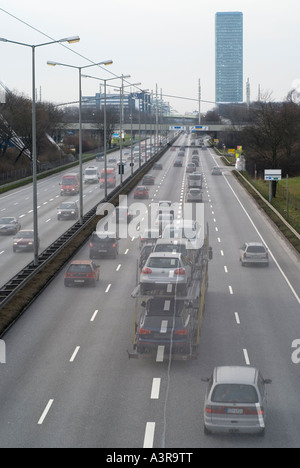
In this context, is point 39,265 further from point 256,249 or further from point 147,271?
point 147,271

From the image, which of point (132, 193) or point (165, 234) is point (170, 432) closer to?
point (165, 234)

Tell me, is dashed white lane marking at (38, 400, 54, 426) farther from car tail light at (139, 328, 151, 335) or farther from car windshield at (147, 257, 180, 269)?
car windshield at (147, 257, 180, 269)

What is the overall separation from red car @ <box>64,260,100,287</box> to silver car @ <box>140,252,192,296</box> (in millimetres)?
8948

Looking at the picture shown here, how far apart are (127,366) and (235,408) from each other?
715 cm

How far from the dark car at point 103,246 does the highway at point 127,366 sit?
3.01 ft

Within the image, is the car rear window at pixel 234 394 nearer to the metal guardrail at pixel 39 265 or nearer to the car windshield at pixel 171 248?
the car windshield at pixel 171 248

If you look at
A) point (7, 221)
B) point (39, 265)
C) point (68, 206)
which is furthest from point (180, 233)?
point (68, 206)

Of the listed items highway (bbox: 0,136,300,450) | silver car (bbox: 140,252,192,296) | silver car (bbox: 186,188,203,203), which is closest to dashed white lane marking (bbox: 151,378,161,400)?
highway (bbox: 0,136,300,450)

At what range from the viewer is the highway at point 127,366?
62.0 ft

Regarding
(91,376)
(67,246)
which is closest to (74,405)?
(91,376)

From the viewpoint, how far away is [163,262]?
2886cm

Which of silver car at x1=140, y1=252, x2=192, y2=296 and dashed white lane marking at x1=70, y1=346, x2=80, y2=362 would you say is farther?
silver car at x1=140, y1=252, x2=192, y2=296

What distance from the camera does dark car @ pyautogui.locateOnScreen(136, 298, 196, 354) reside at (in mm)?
24172

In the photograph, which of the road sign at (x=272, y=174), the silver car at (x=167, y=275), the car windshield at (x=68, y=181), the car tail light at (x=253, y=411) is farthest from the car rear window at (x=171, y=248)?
the car windshield at (x=68, y=181)
